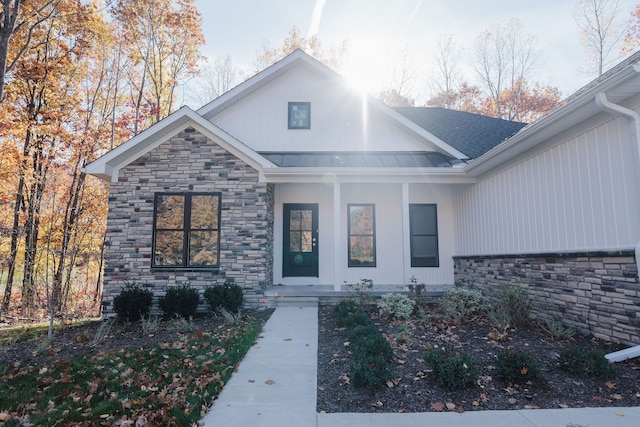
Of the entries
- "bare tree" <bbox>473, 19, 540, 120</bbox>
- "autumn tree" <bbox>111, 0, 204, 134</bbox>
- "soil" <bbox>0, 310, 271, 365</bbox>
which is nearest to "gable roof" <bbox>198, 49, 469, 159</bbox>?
"soil" <bbox>0, 310, 271, 365</bbox>

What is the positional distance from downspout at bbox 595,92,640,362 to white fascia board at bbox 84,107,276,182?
5.54 m

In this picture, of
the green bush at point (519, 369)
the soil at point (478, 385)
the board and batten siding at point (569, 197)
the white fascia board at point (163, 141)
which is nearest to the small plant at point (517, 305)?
the soil at point (478, 385)

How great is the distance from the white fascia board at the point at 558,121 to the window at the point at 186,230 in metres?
5.63

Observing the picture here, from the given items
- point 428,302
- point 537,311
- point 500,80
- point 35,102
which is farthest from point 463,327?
point 500,80

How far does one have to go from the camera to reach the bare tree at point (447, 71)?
20344 millimetres

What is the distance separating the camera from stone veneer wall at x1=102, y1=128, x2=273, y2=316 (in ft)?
24.7

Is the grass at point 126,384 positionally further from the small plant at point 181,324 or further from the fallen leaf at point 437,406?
the fallen leaf at point 437,406

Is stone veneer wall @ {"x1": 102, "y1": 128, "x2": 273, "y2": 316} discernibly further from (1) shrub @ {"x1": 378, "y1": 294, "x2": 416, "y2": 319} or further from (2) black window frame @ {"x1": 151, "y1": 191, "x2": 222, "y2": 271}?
(1) shrub @ {"x1": 378, "y1": 294, "x2": 416, "y2": 319}

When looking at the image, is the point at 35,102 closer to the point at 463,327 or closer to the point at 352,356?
the point at 352,356

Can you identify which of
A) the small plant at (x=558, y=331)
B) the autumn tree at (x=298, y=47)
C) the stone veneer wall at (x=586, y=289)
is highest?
the autumn tree at (x=298, y=47)

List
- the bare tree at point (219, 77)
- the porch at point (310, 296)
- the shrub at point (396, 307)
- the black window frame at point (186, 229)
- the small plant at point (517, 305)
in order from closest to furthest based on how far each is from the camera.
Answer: the small plant at point (517, 305) → the shrub at point (396, 307) → the porch at point (310, 296) → the black window frame at point (186, 229) → the bare tree at point (219, 77)

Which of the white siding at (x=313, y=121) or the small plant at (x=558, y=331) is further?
the white siding at (x=313, y=121)

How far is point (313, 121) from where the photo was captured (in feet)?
31.5

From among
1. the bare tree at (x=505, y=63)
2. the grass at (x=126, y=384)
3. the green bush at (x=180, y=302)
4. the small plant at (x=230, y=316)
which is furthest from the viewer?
the bare tree at (x=505, y=63)
